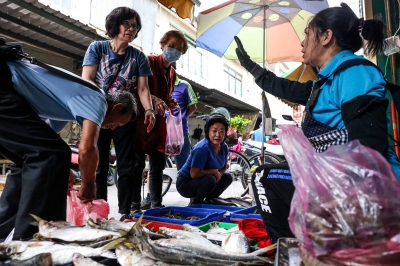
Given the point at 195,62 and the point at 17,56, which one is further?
the point at 195,62

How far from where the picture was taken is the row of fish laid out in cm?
163

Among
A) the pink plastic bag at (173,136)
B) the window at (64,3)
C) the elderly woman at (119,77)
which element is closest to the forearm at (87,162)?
the elderly woman at (119,77)

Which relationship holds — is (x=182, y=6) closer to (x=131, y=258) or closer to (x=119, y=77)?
(x=119, y=77)

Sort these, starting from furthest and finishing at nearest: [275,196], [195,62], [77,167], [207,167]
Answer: [195,62], [77,167], [207,167], [275,196]

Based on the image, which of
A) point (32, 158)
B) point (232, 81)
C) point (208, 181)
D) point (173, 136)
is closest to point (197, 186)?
point (208, 181)

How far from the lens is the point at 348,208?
1.08 meters

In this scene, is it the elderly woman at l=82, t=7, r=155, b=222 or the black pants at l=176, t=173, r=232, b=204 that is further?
the black pants at l=176, t=173, r=232, b=204

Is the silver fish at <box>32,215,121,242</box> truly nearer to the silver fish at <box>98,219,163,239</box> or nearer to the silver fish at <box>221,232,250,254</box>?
the silver fish at <box>98,219,163,239</box>

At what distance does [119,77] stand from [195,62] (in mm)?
15516

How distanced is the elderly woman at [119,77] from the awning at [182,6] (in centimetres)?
202

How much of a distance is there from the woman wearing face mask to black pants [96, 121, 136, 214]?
46cm

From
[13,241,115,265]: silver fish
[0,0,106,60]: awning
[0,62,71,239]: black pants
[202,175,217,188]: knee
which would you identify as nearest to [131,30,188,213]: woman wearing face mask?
[202,175,217,188]: knee

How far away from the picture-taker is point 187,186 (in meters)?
4.25

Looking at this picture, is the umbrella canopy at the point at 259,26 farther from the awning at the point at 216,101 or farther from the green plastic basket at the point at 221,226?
the awning at the point at 216,101
